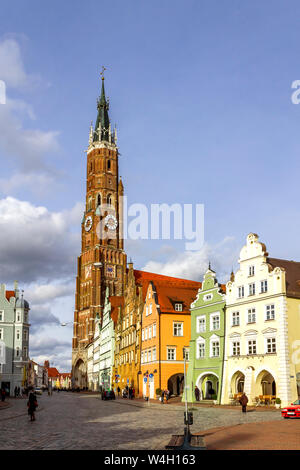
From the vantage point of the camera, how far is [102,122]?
169625mm

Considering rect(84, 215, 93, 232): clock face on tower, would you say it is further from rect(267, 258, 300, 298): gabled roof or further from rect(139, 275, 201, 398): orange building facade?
rect(267, 258, 300, 298): gabled roof

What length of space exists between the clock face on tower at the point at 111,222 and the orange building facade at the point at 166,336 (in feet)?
296

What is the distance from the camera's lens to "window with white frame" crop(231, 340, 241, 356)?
148 ft

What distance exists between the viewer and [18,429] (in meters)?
23.1

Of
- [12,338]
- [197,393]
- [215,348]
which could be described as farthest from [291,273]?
[12,338]

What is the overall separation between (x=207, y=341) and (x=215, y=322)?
210cm

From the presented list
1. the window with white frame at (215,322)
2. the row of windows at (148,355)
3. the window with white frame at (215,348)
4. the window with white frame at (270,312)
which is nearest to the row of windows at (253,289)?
the window with white frame at (270,312)

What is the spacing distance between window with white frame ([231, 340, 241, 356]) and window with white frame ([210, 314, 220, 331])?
10.0 feet

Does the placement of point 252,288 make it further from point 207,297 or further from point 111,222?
point 111,222

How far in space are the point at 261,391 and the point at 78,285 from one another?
111176 millimetres

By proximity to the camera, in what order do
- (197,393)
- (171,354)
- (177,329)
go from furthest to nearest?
(177,329) < (171,354) < (197,393)
